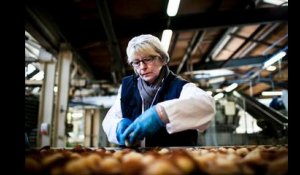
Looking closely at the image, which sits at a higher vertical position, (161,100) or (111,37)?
(111,37)

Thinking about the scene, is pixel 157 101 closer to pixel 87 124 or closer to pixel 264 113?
pixel 264 113

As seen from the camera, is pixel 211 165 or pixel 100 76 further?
pixel 100 76

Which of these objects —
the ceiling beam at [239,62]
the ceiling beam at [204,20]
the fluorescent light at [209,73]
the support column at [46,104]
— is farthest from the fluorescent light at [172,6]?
the fluorescent light at [209,73]

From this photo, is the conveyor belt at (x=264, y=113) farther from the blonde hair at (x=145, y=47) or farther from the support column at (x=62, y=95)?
the blonde hair at (x=145, y=47)

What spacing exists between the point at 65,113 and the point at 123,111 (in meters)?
3.77

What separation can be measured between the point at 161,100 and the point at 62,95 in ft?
13.5

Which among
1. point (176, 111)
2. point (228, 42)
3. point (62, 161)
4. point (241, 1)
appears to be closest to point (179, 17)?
point (241, 1)

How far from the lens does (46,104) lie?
5.62 m

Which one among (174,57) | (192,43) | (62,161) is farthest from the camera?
(174,57)

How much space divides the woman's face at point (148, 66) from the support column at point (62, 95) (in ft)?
12.7

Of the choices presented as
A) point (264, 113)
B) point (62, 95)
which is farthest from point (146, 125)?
point (264, 113)

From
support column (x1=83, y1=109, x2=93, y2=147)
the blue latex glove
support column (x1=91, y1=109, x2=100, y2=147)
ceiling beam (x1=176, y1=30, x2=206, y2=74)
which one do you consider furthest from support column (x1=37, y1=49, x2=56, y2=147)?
support column (x1=83, y1=109, x2=93, y2=147)

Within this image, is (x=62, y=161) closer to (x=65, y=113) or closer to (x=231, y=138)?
(x=65, y=113)

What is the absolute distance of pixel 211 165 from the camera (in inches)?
27.3
